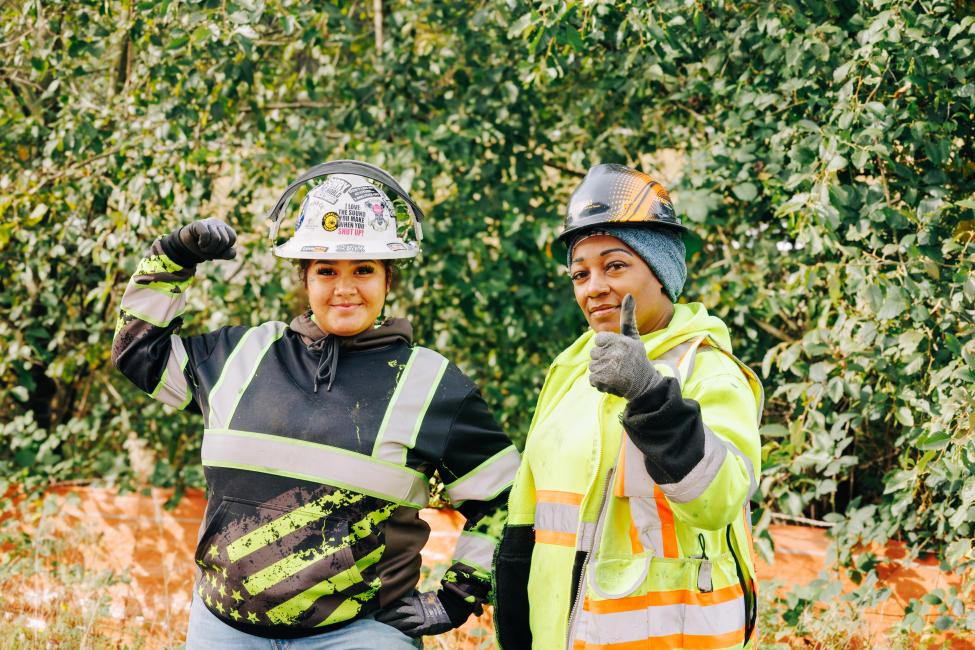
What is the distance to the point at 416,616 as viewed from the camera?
7.13 ft

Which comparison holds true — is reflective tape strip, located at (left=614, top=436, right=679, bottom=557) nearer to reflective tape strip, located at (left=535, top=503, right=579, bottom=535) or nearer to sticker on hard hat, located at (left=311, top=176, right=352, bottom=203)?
reflective tape strip, located at (left=535, top=503, right=579, bottom=535)

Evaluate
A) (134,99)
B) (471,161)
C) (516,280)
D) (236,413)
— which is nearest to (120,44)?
(134,99)

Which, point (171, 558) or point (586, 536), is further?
point (171, 558)

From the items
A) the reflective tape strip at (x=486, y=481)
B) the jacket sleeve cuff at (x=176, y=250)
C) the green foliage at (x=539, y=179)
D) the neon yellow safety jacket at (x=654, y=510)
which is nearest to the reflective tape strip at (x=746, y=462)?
the neon yellow safety jacket at (x=654, y=510)

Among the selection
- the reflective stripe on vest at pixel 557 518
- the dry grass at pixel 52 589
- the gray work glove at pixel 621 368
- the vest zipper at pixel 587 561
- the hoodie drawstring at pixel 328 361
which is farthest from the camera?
the dry grass at pixel 52 589

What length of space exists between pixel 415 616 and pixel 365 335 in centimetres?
66

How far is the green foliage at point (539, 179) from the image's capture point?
11.2 ft

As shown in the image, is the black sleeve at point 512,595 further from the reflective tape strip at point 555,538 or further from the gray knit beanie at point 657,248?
the gray knit beanie at point 657,248

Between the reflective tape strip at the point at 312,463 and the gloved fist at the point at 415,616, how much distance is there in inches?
9.6

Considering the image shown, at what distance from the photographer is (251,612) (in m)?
2.09

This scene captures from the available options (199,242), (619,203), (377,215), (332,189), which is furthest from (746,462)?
(199,242)

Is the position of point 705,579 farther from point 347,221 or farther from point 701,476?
point 347,221

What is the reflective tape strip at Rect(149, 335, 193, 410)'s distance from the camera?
2.36m

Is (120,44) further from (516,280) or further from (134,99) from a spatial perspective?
(516,280)
